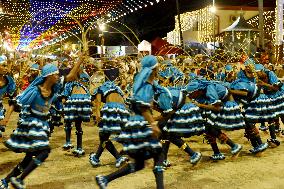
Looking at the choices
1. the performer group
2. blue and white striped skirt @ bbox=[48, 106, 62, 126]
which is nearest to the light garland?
blue and white striped skirt @ bbox=[48, 106, 62, 126]

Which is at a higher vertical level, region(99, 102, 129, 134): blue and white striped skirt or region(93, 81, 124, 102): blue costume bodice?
region(93, 81, 124, 102): blue costume bodice

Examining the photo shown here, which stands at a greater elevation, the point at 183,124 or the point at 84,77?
the point at 84,77

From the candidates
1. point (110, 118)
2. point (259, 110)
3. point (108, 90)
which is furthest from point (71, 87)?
point (259, 110)

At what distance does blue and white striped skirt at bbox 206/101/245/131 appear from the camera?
316 inches

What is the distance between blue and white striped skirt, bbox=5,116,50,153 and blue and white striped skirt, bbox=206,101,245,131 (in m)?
3.37

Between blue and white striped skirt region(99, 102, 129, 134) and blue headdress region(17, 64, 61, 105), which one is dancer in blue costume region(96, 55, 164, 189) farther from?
blue and white striped skirt region(99, 102, 129, 134)

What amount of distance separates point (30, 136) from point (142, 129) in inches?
57.8

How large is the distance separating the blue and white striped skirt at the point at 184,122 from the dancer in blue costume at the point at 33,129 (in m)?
2.14

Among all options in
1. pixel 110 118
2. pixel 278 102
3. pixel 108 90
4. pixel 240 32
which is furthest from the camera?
pixel 240 32

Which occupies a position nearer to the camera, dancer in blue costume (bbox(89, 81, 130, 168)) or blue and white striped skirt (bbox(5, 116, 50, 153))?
blue and white striped skirt (bbox(5, 116, 50, 153))

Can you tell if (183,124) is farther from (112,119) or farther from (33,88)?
(33,88)

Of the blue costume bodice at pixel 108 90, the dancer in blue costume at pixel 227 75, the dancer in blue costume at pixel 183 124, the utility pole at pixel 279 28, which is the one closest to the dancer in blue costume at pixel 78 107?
the blue costume bodice at pixel 108 90

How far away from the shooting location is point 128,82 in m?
11.4

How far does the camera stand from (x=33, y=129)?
19.2 feet
